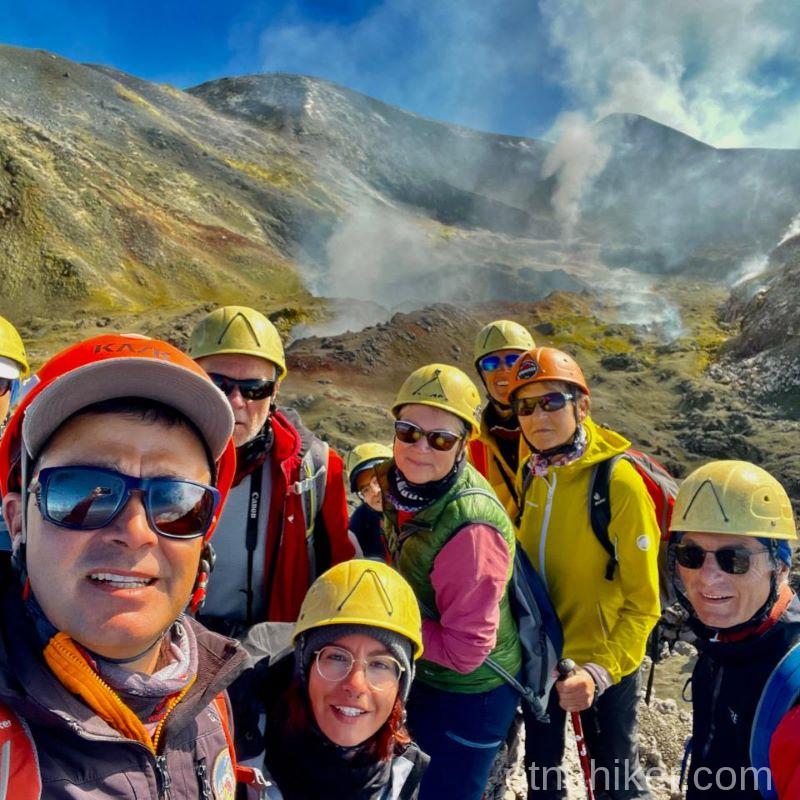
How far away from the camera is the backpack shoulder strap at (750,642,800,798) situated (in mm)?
2193

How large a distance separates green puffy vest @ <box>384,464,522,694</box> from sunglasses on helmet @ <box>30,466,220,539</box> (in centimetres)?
140

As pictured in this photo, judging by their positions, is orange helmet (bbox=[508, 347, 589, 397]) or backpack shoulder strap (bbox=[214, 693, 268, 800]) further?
orange helmet (bbox=[508, 347, 589, 397])

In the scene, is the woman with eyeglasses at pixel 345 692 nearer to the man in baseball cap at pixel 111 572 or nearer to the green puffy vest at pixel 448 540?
the green puffy vest at pixel 448 540

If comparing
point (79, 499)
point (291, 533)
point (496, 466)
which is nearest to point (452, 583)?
point (291, 533)

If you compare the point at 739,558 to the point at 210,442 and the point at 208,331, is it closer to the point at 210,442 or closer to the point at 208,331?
the point at 210,442

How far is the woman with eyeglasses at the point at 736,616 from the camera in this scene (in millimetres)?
2418

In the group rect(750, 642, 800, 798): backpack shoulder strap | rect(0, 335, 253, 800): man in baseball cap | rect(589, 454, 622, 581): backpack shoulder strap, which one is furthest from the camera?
rect(589, 454, 622, 581): backpack shoulder strap

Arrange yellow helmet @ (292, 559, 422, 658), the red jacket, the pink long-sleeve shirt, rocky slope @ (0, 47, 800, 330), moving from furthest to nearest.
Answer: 1. rocky slope @ (0, 47, 800, 330)
2. the red jacket
3. the pink long-sleeve shirt
4. yellow helmet @ (292, 559, 422, 658)

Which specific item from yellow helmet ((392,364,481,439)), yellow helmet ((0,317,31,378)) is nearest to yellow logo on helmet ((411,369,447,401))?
yellow helmet ((392,364,481,439))

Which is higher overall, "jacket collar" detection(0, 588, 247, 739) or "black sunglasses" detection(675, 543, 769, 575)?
"black sunglasses" detection(675, 543, 769, 575)

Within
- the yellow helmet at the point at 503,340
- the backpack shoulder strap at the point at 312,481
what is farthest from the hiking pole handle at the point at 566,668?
the yellow helmet at the point at 503,340

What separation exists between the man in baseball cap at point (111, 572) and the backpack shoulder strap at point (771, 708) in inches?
73.5

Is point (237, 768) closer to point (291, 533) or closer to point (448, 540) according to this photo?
point (448, 540)

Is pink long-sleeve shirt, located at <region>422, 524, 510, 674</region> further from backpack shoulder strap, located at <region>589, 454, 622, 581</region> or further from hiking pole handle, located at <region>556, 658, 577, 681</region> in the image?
backpack shoulder strap, located at <region>589, 454, 622, 581</region>
